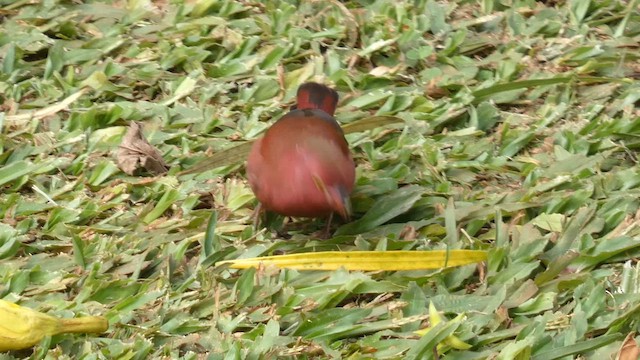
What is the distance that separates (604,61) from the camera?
5594 millimetres

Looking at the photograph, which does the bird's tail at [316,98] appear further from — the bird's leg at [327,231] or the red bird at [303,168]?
the bird's leg at [327,231]

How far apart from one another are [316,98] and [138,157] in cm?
75

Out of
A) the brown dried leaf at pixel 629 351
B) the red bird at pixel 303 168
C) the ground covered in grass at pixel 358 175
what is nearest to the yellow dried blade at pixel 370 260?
the ground covered in grass at pixel 358 175

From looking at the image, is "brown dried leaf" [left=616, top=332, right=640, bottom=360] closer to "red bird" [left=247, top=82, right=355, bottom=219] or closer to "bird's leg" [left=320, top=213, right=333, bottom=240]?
"red bird" [left=247, top=82, right=355, bottom=219]

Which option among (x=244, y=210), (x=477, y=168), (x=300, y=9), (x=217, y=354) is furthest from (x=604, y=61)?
(x=217, y=354)

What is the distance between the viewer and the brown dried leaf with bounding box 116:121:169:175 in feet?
15.8

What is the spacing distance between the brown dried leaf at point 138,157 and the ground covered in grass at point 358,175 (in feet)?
0.14

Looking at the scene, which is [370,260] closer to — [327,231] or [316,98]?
[327,231]

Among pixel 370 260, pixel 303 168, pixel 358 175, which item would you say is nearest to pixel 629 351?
pixel 370 260

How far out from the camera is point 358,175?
4828 millimetres

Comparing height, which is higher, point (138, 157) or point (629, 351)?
point (629, 351)

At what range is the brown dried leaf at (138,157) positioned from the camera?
482cm

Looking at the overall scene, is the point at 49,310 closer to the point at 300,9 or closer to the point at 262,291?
the point at 262,291

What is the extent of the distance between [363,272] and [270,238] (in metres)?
0.45
